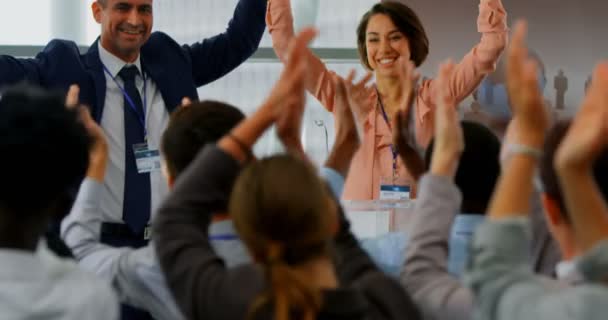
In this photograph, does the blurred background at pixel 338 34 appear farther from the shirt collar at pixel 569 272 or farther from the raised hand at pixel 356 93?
the shirt collar at pixel 569 272

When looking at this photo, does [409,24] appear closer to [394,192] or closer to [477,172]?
[394,192]

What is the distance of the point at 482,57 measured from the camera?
14.1ft

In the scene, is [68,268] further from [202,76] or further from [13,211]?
[202,76]

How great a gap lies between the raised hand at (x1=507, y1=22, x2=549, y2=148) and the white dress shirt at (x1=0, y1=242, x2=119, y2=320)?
69cm

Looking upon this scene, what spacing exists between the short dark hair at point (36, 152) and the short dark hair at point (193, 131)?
409mm

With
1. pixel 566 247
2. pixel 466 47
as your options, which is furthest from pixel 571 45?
pixel 566 247

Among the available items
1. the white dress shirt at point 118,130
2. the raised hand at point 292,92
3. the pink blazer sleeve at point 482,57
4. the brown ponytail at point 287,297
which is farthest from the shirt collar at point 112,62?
the brown ponytail at point 287,297

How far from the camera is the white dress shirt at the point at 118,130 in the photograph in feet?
10.9

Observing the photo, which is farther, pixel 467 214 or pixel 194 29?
pixel 194 29

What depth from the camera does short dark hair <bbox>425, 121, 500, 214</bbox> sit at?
1.93 metres

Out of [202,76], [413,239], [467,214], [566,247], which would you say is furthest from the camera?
[202,76]

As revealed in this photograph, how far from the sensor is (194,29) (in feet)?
17.8

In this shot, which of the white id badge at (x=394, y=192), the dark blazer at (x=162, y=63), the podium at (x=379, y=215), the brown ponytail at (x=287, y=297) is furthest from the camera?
the white id badge at (x=394, y=192)

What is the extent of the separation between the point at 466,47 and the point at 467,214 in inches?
138
